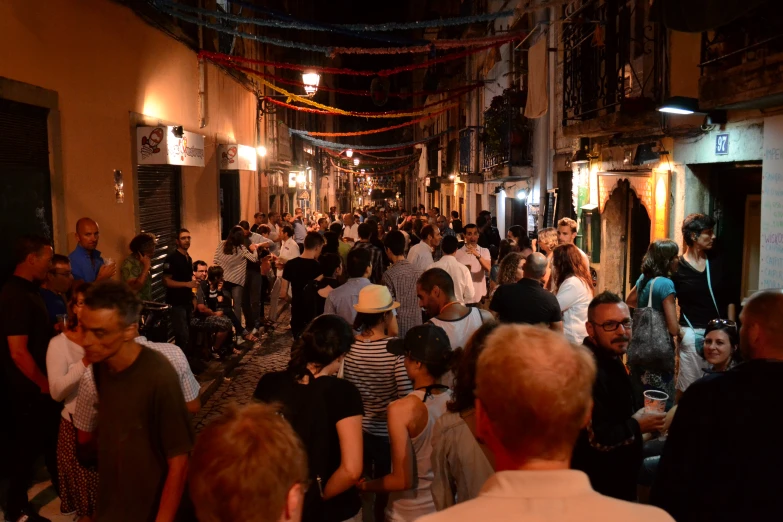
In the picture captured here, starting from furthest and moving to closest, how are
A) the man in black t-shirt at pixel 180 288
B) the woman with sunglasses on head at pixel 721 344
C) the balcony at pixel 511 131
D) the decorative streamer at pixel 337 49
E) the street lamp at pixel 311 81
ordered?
the street lamp at pixel 311 81, the balcony at pixel 511 131, the man in black t-shirt at pixel 180 288, the decorative streamer at pixel 337 49, the woman with sunglasses on head at pixel 721 344

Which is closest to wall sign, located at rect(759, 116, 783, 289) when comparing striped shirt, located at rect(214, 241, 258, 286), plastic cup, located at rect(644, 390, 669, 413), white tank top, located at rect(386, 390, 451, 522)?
plastic cup, located at rect(644, 390, 669, 413)

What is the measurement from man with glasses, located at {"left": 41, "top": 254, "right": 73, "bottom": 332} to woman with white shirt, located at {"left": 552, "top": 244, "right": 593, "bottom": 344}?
14.6ft

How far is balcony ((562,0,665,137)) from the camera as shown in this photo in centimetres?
905

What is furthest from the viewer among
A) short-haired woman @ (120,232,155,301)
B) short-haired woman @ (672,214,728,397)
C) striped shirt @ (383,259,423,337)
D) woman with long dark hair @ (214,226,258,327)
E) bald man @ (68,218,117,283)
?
woman with long dark hair @ (214,226,258,327)

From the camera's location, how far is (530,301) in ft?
19.7

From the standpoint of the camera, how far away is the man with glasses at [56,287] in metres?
5.91

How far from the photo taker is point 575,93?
1282 cm

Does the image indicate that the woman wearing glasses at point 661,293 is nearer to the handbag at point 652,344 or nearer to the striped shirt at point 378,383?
the handbag at point 652,344

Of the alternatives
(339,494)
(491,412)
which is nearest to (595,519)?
(491,412)

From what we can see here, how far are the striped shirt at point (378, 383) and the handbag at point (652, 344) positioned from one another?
2.65m

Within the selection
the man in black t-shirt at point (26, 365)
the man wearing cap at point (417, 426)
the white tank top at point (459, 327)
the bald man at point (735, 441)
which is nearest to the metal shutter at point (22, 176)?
the man in black t-shirt at point (26, 365)

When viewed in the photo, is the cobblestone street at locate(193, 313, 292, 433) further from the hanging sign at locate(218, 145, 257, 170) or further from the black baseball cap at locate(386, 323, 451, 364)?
A: the black baseball cap at locate(386, 323, 451, 364)

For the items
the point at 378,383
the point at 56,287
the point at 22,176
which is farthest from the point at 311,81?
the point at 378,383

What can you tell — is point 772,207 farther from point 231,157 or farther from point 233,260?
point 231,157
